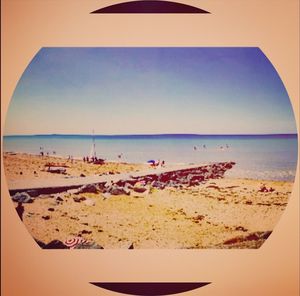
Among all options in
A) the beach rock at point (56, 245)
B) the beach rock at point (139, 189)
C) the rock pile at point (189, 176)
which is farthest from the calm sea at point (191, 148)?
the beach rock at point (56, 245)

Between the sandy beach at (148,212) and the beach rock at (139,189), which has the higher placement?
the beach rock at (139,189)

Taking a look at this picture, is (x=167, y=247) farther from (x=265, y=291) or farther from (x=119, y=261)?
(x=265, y=291)

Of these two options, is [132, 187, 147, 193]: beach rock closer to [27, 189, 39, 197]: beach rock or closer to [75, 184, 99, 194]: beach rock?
[75, 184, 99, 194]: beach rock

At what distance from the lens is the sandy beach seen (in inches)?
127

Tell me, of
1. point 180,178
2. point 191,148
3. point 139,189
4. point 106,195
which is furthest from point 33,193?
point 191,148

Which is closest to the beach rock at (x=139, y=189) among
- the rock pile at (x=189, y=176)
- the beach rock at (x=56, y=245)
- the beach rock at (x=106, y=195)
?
the rock pile at (x=189, y=176)

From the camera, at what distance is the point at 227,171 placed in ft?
10.6

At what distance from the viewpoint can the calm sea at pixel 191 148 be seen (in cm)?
322

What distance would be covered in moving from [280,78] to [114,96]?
1201 mm

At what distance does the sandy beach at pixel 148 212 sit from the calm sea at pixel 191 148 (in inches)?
2.7

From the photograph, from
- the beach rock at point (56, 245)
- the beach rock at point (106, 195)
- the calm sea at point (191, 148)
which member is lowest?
the beach rock at point (56, 245)

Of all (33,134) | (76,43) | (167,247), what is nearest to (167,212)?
(167,247)

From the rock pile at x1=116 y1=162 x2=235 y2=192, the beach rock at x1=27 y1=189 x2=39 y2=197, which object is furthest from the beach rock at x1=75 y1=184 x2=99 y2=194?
the beach rock at x1=27 y1=189 x2=39 y2=197

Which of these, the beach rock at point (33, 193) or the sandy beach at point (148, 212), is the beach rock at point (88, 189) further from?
the beach rock at point (33, 193)
